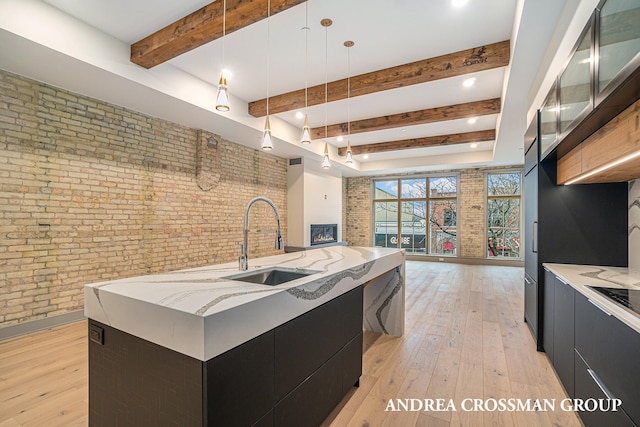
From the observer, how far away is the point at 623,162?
173cm

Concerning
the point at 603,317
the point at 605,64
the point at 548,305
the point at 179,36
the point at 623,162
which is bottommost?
the point at 548,305

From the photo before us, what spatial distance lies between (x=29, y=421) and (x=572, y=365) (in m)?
3.60

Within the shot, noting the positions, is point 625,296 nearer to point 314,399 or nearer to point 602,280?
point 602,280

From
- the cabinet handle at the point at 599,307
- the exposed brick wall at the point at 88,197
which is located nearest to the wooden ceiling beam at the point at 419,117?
the exposed brick wall at the point at 88,197

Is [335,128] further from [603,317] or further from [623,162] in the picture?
[603,317]

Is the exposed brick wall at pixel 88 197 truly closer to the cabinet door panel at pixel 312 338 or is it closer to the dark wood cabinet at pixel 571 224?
the cabinet door panel at pixel 312 338

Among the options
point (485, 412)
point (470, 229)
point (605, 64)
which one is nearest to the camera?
point (605, 64)

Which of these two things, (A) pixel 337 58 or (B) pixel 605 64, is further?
(A) pixel 337 58

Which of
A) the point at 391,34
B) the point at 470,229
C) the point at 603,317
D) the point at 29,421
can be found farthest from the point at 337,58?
the point at 470,229

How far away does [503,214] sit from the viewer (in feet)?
27.5

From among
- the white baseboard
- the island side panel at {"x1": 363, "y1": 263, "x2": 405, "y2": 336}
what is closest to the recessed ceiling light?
the island side panel at {"x1": 363, "y1": 263, "x2": 405, "y2": 336}

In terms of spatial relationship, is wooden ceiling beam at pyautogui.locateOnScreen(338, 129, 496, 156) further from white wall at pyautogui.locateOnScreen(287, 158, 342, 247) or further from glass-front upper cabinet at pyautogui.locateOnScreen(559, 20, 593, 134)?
glass-front upper cabinet at pyautogui.locateOnScreen(559, 20, 593, 134)

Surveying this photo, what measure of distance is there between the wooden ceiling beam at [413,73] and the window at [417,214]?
6.10 meters

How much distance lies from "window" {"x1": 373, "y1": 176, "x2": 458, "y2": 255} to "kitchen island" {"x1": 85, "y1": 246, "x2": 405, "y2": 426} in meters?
8.04
